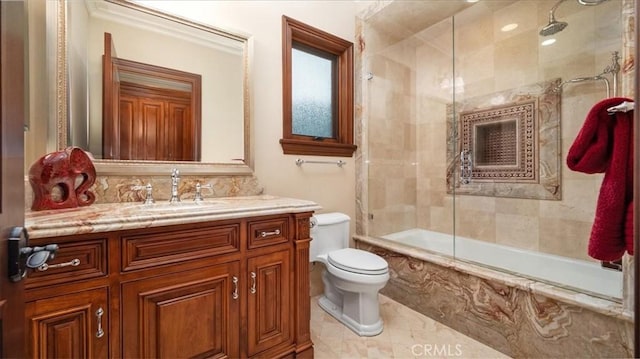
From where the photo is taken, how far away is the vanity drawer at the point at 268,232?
A: 130 centimetres

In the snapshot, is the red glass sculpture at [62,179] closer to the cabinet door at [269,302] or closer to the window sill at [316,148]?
the cabinet door at [269,302]

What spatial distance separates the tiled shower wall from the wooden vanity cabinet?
50.5 inches

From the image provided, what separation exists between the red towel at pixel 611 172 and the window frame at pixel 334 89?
5.23 feet

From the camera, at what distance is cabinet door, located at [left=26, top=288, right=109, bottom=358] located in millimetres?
Answer: 847

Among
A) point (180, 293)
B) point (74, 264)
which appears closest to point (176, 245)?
point (180, 293)

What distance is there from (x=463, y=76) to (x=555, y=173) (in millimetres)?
1159

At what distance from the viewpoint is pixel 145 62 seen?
4.98 ft

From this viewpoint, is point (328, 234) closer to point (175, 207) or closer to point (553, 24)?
point (175, 207)

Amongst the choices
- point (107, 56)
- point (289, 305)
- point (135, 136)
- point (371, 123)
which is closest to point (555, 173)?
point (371, 123)

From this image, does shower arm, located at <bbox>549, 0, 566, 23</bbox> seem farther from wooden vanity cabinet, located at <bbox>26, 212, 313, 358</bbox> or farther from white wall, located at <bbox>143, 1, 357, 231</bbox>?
wooden vanity cabinet, located at <bbox>26, 212, 313, 358</bbox>

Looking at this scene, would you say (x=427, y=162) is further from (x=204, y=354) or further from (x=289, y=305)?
(x=204, y=354)

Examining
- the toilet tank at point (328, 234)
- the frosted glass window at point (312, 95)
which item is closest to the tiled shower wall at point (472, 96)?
the frosted glass window at point (312, 95)

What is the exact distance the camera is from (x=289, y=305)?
142 centimetres

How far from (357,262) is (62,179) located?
159 centimetres
